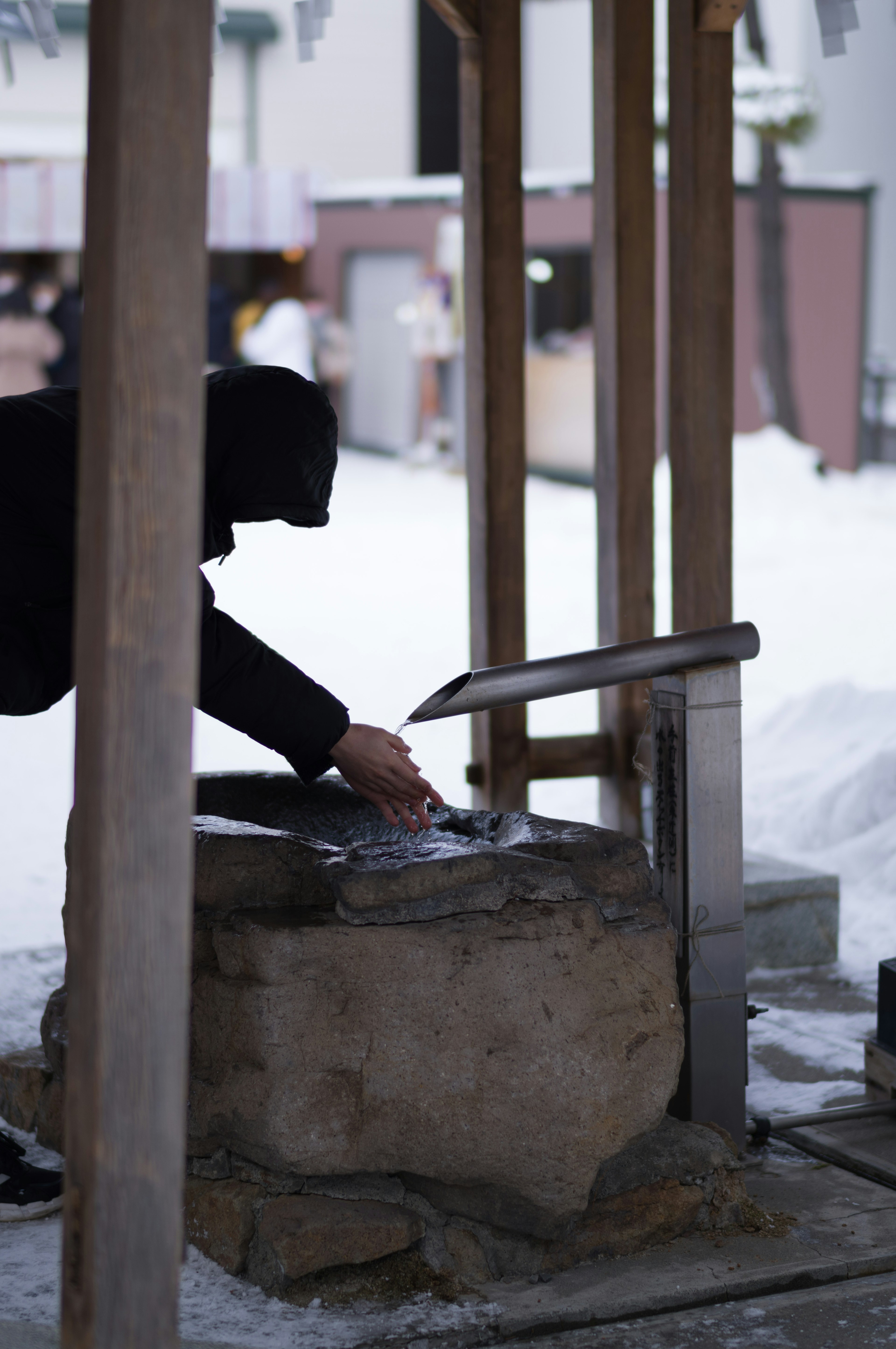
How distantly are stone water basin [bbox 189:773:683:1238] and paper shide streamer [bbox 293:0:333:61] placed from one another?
2799mm

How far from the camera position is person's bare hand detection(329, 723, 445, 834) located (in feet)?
8.63

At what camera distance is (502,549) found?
4.31 m

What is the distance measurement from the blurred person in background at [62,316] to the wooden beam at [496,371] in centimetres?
1192

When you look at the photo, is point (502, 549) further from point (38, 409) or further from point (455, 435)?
point (455, 435)

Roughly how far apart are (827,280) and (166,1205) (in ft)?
48.7

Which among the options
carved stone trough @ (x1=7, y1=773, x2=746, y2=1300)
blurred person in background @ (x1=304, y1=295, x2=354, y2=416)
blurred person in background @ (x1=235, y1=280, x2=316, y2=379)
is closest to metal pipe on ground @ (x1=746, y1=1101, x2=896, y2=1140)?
carved stone trough @ (x1=7, y1=773, x2=746, y2=1300)

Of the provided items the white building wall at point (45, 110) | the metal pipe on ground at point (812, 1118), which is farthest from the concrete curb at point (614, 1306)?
the white building wall at point (45, 110)

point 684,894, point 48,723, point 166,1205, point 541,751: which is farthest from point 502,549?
point 48,723

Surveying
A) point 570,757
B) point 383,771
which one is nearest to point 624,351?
point 570,757

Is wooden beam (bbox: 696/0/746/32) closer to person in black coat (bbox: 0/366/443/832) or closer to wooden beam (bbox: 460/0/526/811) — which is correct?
wooden beam (bbox: 460/0/526/811)

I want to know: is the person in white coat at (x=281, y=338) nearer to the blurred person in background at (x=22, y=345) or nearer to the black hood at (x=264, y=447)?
the blurred person in background at (x=22, y=345)

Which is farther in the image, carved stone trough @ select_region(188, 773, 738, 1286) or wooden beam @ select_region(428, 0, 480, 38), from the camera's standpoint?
wooden beam @ select_region(428, 0, 480, 38)

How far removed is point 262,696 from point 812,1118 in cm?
148

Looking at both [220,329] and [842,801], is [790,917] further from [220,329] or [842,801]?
[220,329]
